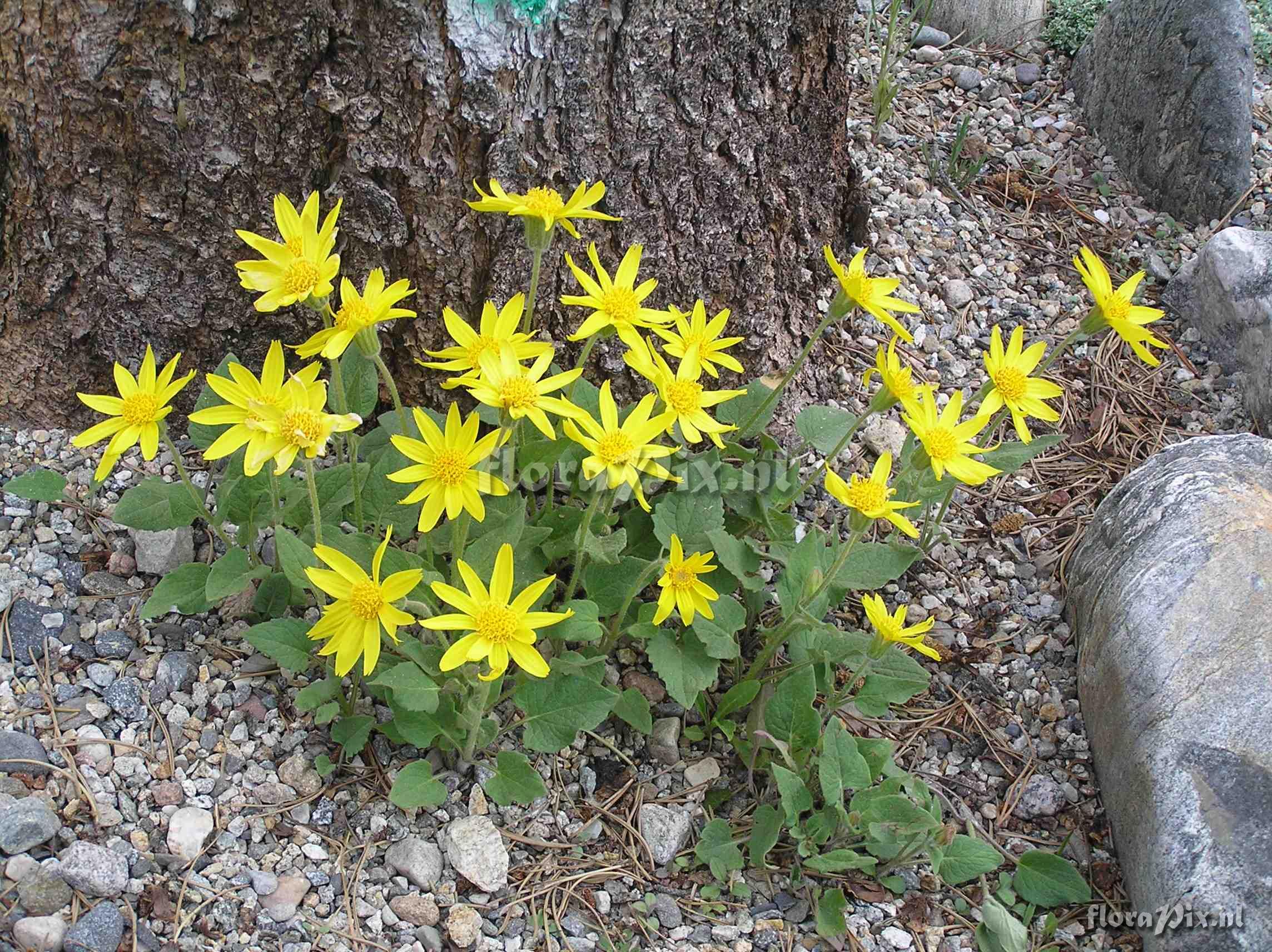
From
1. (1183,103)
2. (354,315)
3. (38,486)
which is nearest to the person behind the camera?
(354,315)

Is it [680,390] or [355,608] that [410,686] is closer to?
[355,608]

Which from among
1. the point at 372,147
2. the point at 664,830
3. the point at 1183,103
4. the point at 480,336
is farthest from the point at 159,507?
the point at 1183,103

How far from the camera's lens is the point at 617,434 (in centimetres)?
183

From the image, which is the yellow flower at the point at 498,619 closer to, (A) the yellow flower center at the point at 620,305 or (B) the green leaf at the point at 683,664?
(B) the green leaf at the point at 683,664

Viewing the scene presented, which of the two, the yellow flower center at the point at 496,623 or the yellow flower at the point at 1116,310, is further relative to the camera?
the yellow flower at the point at 1116,310

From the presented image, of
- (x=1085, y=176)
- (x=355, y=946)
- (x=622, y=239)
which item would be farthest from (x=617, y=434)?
(x=1085, y=176)

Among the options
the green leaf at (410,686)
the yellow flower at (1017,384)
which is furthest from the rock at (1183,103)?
the green leaf at (410,686)

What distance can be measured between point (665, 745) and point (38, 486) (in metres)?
1.34

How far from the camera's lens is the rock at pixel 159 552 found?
2.22 m

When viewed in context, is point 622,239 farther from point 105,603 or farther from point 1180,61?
point 1180,61

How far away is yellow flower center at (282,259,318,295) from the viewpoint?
1821 millimetres

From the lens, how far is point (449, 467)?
1771 mm

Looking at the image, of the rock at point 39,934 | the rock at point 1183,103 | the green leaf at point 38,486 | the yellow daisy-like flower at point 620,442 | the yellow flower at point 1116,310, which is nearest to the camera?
the rock at point 39,934

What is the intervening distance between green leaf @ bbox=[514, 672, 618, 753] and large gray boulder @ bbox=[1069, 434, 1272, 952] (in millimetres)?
1041
